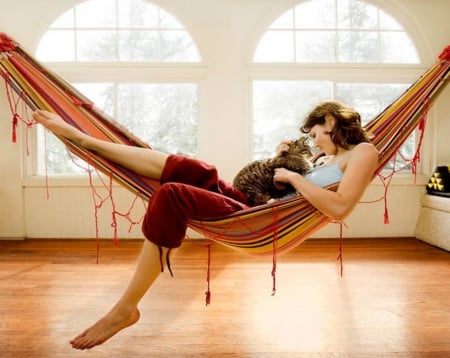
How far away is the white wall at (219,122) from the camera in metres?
3.53

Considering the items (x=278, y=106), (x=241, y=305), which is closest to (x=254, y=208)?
(x=241, y=305)

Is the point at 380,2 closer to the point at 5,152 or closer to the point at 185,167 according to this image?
the point at 185,167

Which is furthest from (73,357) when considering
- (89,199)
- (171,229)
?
(89,199)

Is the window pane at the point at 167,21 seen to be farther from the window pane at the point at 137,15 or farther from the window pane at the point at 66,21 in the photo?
the window pane at the point at 66,21

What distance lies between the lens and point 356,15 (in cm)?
365

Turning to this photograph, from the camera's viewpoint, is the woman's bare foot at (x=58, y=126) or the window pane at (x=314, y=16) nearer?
the woman's bare foot at (x=58, y=126)

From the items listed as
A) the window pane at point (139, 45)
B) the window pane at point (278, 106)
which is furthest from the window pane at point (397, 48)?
the window pane at point (139, 45)

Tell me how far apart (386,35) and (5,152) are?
3.34 metres

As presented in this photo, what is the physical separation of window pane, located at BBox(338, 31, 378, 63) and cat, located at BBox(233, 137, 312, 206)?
89.2 inches

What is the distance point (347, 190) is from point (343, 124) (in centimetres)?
31

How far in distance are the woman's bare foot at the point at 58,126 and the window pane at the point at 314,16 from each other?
8.41 feet

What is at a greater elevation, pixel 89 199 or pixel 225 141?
pixel 225 141

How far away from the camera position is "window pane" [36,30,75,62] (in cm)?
358

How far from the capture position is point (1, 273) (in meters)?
2.55
